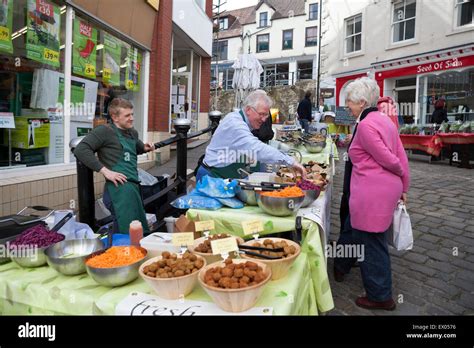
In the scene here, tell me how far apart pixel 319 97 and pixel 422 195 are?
1621cm

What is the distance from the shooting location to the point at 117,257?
2127 mm

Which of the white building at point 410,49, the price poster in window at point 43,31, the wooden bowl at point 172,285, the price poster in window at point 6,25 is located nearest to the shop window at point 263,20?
the white building at point 410,49

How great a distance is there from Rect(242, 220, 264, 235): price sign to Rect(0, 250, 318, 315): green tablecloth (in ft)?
1.25

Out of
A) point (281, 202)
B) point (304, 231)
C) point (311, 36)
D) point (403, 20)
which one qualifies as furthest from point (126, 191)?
point (311, 36)

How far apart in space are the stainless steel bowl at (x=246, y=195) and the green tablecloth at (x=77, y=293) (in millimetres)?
886

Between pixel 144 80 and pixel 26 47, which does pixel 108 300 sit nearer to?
pixel 26 47

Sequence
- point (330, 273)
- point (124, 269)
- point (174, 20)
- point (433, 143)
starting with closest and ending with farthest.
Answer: point (124, 269) → point (330, 273) → point (174, 20) → point (433, 143)

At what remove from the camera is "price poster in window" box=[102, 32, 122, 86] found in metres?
7.36

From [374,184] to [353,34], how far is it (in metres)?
19.5

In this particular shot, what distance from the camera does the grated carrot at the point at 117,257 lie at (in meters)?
2.04

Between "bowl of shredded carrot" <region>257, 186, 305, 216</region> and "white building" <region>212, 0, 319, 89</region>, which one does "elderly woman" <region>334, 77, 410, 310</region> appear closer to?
"bowl of shredded carrot" <region>257, 186, 305, 216</region>

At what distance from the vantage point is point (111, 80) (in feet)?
25.0

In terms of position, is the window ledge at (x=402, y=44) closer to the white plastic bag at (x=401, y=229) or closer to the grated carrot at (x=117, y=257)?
the white plastic bag at (x=401, y=229)
